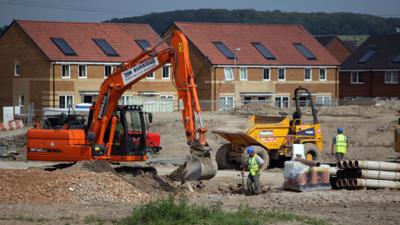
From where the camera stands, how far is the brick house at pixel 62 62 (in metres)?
70.9

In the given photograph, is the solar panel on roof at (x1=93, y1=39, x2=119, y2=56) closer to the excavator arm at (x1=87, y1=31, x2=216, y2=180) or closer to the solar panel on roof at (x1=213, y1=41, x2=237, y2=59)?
the solar panel on roof at (x1=213, y1=41, x2=237, y2=59)

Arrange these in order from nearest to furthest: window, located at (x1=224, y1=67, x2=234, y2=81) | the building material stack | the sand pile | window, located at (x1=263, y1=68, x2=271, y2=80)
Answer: the sand pile
the building material stack
window, located at (x1=224, y1=67, x2=234, y2=81)
window, located at (x1=263, y1=68, x2=271, y2=80)

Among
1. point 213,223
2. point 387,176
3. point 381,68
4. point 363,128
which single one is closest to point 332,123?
point 363,128

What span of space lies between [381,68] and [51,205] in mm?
71174

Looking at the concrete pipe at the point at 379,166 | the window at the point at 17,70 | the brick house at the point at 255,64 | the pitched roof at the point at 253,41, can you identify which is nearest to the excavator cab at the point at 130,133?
the concrete pipe at the point at 379,166

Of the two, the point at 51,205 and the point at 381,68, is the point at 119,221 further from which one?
Result: the point at 381,68

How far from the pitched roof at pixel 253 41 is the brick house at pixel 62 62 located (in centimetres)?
412

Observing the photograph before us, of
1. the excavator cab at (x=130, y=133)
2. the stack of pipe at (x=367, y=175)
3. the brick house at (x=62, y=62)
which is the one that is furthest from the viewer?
the brick house at (x=62, y=62)

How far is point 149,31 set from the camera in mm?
78750

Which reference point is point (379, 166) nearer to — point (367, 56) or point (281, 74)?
point (281, 74)

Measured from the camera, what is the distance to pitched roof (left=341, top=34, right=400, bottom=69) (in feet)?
298

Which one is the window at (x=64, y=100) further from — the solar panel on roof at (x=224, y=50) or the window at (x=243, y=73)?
the window at (x=243, y=73)

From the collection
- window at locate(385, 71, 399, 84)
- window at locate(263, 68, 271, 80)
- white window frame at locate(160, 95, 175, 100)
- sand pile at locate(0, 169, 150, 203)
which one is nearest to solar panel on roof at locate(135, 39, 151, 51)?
white window frame at locate(160, 95, 175, 100)

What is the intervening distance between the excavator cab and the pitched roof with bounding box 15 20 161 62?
41.9m
